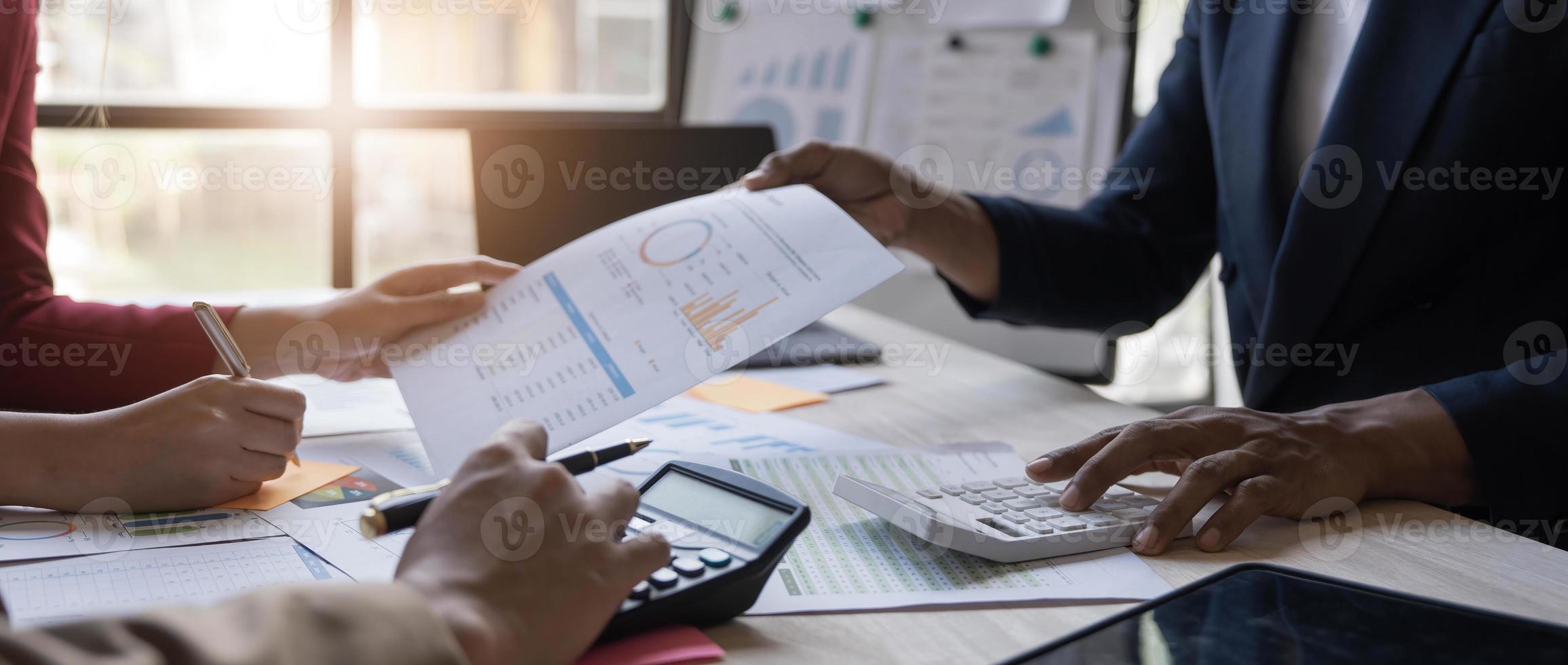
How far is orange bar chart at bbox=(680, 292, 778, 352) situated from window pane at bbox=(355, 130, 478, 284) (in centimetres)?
147

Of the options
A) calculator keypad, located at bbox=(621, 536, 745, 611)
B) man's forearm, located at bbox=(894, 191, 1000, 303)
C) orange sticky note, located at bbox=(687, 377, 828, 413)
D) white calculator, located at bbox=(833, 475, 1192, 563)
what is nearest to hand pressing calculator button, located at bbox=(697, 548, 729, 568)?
calculator keypad, located at bbox=(621, 536, 745, 611)

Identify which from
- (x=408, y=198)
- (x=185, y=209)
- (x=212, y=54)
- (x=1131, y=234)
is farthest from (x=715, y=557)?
(x=185, y=209)

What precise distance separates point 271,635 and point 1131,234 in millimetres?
1040

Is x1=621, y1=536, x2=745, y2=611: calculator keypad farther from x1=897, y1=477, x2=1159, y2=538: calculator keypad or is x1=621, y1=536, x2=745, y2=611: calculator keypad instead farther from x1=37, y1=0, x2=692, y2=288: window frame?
x1=37, y1=0, x2=692, y2=288: window frame

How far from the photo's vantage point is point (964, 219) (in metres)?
1.16

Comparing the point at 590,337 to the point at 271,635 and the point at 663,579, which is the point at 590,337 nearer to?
the point at 663,579

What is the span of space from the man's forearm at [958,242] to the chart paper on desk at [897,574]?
1.55ft

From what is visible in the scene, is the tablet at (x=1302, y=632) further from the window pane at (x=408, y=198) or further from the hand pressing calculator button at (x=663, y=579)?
the window pane at (x=408, y=198)

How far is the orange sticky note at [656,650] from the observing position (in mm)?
502

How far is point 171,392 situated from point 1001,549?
547 mm

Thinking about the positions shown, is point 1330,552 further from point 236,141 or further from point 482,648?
point 236,141

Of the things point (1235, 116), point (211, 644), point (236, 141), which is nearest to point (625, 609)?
point (211, 644)

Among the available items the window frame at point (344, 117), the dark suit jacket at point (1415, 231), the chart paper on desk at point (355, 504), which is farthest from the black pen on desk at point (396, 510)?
the window frame at point (344, 117)

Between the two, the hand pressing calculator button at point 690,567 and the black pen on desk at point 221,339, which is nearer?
the hand pressing calculator button at point 690,567
